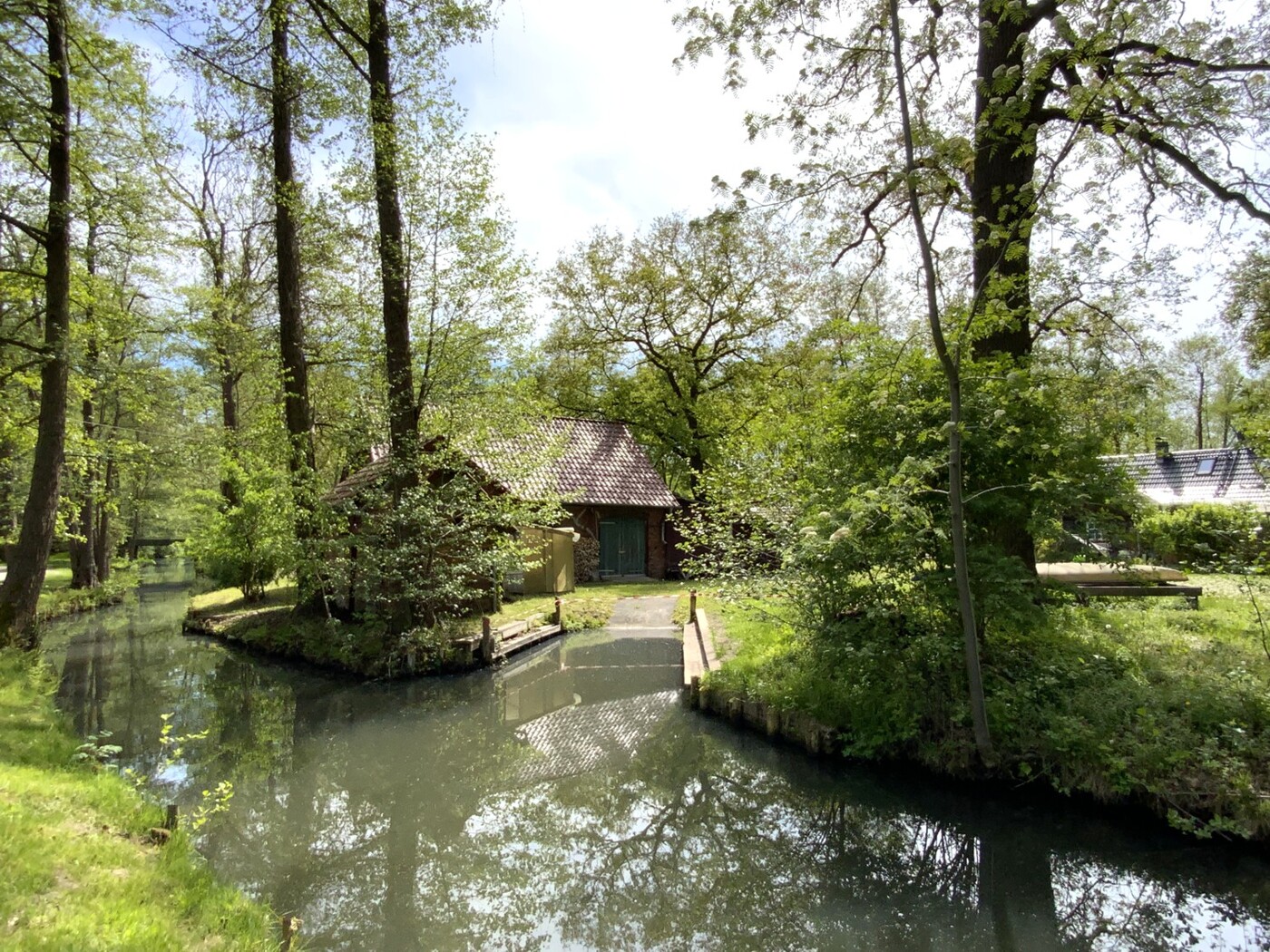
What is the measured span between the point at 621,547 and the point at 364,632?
10.1 m

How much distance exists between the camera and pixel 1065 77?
8.70 m

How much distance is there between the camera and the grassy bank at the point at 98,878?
10.3 ft

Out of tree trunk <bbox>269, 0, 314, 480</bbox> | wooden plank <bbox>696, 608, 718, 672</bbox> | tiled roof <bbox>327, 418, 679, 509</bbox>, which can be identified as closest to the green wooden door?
tiled roof <bbox>327, 418, 679, 509</bbox>

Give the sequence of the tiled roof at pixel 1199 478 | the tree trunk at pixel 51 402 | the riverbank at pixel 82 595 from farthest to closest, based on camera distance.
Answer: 1. the tiled roof at pixel 1199 478
2. the riverbank at pixel 82 595
3. the tree trunk at pixel 51 402

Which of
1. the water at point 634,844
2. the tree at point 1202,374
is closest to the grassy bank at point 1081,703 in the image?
the water at point 634,844

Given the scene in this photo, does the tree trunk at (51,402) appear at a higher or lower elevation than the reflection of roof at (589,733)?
higher

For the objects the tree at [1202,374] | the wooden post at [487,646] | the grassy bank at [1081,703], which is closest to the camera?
the grassy bank at [1081,703]

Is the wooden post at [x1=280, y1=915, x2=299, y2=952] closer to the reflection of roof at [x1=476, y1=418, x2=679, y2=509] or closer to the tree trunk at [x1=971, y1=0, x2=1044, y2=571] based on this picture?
the tree trunk at [x1=971, y1=0, x2=1044, y2=571]

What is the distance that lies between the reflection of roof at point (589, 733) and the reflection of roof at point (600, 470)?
885 centimetres

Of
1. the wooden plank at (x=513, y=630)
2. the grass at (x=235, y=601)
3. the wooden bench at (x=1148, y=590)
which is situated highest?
the wooden bench at (x=1148, y=590)

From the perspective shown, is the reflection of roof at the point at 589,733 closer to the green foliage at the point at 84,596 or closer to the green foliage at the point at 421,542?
the green foliage at the point at 421,542

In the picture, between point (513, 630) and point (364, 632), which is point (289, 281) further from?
point (513, 630)

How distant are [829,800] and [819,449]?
3.41 meters

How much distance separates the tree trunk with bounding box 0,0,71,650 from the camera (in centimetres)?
916
